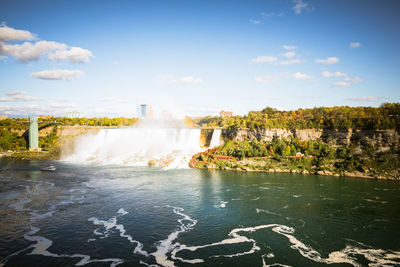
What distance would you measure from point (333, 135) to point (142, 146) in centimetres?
4301

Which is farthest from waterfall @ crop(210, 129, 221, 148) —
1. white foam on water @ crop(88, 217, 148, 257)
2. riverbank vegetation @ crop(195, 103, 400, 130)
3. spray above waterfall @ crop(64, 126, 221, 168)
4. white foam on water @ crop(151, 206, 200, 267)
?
white foam on water @ crop(88, 217, 148, 257)

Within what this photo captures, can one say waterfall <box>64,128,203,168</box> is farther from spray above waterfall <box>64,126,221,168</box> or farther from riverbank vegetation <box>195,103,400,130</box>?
riverbank vegetation <box>195,103,400,130</box>

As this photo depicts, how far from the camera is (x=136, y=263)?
15.6m

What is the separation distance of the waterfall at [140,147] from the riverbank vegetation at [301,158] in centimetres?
562

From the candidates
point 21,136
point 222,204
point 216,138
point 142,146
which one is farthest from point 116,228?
point 21,136

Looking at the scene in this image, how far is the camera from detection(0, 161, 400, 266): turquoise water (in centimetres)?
1648

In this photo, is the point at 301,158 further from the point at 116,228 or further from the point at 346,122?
the point at 116,228

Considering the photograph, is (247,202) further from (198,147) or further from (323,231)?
(198,147)

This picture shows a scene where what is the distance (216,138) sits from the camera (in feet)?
192

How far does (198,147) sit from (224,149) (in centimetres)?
862

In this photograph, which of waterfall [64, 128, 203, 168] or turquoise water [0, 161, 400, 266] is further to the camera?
waterfall [64, 128, 203, 168]

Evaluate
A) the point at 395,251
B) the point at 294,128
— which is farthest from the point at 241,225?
the point at 294,128

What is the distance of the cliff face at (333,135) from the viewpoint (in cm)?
4200

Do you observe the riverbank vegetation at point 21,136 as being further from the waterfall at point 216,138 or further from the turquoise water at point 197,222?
the waterfall at point 216,138
